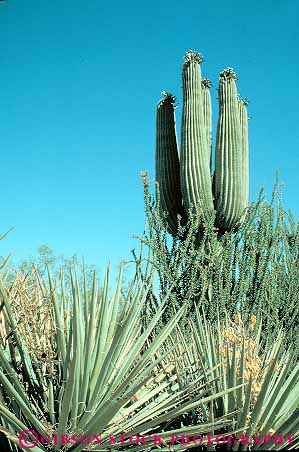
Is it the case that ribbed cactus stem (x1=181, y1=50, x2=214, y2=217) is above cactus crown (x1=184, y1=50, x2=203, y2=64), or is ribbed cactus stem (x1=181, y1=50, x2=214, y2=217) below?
below

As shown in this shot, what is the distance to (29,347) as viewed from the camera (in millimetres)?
2729

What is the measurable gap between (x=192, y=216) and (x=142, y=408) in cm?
516

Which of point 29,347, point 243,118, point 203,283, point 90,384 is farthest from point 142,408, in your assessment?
point 243,118

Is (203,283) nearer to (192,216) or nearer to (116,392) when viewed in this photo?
(192,216)

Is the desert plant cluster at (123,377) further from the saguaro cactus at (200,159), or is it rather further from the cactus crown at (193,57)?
the cactus crown at (193,57)

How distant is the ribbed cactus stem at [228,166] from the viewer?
818 centimetres

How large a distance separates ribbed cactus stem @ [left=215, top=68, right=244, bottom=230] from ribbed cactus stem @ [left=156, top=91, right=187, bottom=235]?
1.96ft

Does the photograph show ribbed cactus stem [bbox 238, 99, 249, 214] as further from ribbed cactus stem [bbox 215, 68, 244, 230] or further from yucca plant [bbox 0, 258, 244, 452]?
yucca plant [bbox 0, 258, 244, 452]

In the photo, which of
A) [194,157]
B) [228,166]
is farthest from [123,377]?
[228,166]

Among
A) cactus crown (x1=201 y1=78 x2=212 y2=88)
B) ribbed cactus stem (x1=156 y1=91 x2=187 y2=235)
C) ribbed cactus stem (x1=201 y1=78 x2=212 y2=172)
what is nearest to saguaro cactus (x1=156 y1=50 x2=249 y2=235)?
ribbed cactus stem (x1=156 y1=91 x2=187 y2=235)

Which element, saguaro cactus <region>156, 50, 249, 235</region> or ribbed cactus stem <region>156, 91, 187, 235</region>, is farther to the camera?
ribbed cactus stem <region>156, 91, 187, 235</region>

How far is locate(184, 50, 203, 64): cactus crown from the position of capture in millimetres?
8578

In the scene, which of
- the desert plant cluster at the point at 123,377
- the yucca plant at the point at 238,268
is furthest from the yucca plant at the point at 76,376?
the yucca plant at the point at 238,268

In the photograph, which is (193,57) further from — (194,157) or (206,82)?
(194,157)
